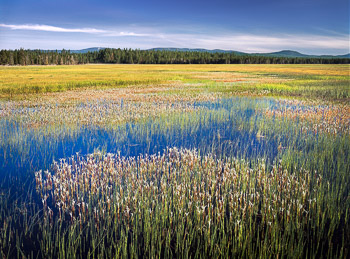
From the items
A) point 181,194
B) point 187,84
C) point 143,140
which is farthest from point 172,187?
point 187,84

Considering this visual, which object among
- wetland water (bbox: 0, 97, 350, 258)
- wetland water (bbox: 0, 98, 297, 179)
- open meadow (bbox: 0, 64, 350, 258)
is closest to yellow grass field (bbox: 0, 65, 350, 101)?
open meadow (bbox: 0, 64, 350, 258)

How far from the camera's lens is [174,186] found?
6.87 metres

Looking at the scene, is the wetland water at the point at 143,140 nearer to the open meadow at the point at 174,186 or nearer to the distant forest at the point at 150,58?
the open meadow at the point at 174,186

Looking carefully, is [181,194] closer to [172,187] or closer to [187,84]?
[172,187]

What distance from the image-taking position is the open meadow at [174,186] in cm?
473

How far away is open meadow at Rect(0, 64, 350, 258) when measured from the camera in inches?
186

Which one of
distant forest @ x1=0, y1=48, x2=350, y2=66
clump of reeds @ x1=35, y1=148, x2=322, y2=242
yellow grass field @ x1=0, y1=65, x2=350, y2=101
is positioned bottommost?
clump of reeds @ x1=35, y1=148, x2=322, y2=242

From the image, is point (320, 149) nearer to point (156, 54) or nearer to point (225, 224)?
point (225, 224)

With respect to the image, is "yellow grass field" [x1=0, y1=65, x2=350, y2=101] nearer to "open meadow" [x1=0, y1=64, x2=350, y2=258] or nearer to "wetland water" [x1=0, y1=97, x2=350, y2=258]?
"open meadow" [x1=0, y1=64, x2=350, y2=258]

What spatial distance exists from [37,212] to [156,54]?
17485 cm

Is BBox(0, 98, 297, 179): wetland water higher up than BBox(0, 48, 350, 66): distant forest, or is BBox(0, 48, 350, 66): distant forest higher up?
BBox(0, 48, 350, 66): distant forest

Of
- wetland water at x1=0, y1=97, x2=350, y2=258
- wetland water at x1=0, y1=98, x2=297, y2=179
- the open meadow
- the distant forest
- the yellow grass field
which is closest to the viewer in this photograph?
the open meadow

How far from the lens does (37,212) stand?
18.7 feet

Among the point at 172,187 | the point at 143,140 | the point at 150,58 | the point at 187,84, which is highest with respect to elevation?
the point at 150,58
